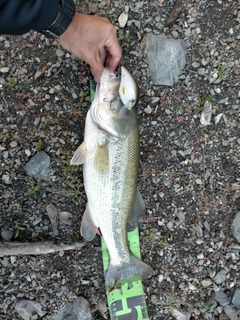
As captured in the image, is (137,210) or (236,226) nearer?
(137,210)

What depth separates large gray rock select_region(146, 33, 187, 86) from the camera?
169 inches

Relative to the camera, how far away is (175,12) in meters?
4.29

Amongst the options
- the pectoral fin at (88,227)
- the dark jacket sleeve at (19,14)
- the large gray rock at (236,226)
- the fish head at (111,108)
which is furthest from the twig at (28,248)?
the dark jacket sleeve at (19,14)

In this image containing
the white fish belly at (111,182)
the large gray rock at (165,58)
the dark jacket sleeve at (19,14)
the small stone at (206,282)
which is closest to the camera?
the dark jacket sleeve at (19,14)

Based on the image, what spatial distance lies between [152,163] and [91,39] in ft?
5.14

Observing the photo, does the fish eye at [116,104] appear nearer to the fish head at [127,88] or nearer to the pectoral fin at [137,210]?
the fish head at [127,88]

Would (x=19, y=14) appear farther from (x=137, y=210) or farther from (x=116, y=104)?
(x=137, y=210)

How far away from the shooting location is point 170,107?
171 inches

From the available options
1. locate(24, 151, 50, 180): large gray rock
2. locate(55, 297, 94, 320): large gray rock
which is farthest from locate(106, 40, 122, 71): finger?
locate(55, 297, 94, 320): large gray rock

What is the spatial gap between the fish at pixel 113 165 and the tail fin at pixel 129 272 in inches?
0.4

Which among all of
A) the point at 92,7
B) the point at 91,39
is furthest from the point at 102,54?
the point at 92,7

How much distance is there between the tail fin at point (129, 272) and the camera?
4043 millimetres

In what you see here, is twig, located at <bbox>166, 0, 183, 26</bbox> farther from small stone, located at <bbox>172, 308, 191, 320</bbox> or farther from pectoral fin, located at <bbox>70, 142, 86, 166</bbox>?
small stone, located at <bbox>172, 308, 191, 320</bbox>

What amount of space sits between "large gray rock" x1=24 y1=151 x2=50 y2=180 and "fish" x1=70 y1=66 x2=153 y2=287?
0.52 m
